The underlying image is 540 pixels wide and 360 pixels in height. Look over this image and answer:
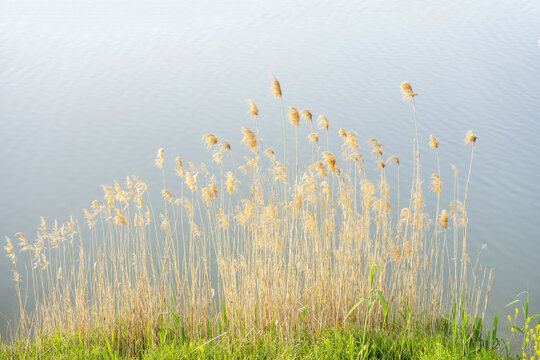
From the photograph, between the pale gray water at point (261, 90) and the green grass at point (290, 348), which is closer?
the green grass at point (290, 348)

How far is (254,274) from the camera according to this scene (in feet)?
13.8

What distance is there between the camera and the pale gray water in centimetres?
788

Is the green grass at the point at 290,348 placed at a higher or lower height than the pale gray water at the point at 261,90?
lower

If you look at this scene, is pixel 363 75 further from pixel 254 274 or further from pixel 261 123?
pixel 254 274

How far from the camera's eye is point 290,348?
12.8ft

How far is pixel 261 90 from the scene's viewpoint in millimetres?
11375

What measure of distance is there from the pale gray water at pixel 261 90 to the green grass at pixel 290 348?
1.65 meters

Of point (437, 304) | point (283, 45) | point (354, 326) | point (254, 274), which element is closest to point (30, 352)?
point (254, 274)

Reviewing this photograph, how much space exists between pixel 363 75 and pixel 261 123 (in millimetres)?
3179

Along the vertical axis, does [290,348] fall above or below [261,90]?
below

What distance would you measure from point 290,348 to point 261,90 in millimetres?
8049

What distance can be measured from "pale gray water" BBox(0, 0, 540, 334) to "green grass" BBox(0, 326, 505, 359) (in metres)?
1.65

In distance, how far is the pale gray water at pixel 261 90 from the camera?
7875 millimetres

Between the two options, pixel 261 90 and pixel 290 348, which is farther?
pixel 261 90
